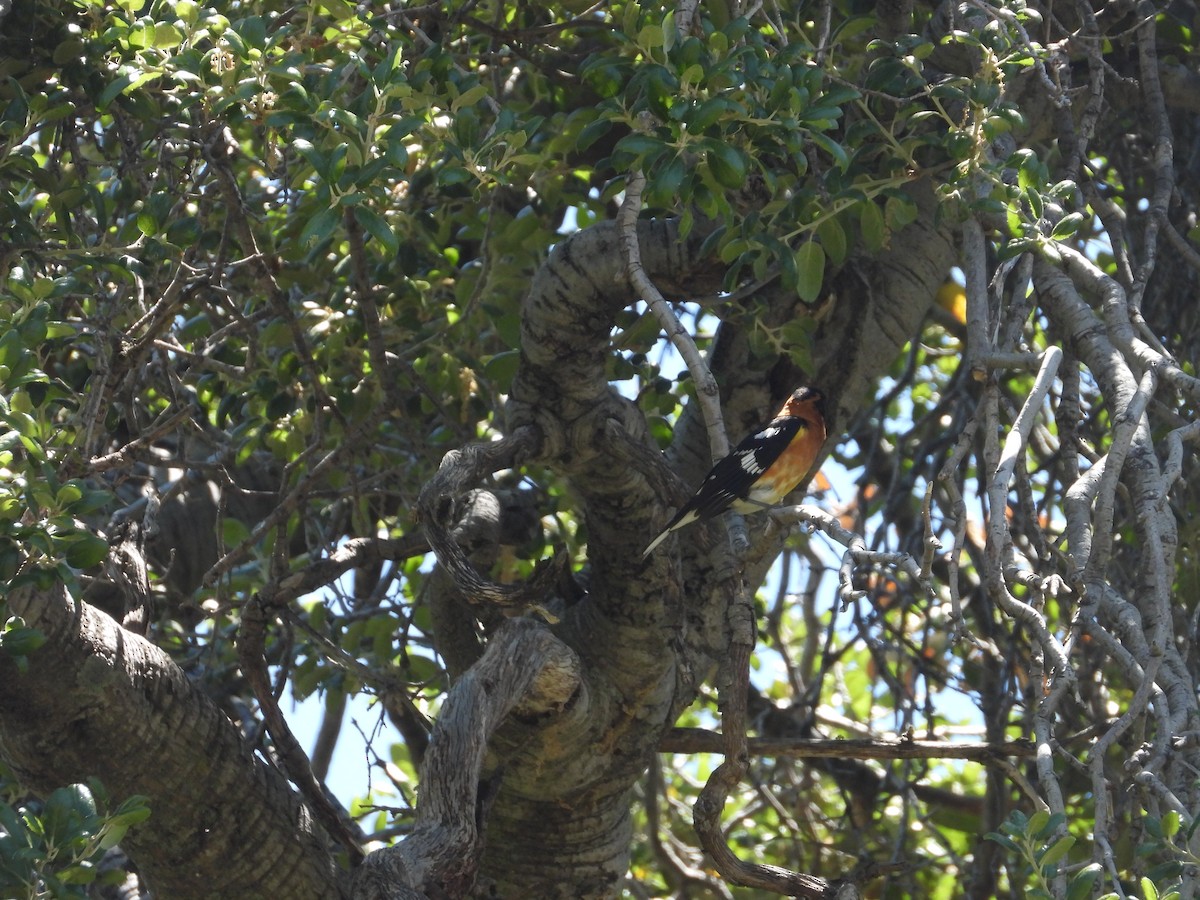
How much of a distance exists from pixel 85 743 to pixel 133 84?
4.17ft

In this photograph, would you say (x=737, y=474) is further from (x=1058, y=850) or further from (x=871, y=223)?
(x=1058, y=850)

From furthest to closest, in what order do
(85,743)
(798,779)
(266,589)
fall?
(798,779) < (266,589) < (85,743)

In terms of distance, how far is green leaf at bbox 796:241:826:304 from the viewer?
296cm

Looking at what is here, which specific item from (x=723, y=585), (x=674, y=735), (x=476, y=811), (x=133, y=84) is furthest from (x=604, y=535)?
(x=133, y=84)

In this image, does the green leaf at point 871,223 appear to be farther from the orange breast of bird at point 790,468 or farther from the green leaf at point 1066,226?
the orange breast of bird at point 790,468

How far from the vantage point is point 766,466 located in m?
3.27

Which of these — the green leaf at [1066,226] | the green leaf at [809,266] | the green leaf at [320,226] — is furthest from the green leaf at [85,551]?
the green leaf at [1066,226]

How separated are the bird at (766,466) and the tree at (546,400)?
0.33 feet

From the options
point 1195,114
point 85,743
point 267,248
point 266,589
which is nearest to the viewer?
point 85,743

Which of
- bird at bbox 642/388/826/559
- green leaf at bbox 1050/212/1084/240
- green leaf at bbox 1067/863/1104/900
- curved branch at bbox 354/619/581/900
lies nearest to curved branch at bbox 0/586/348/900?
curved branch at bbox 354/619/581/900

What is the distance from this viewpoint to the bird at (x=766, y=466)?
10.0 feet

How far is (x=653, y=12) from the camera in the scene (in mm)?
2861

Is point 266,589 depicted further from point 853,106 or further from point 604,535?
point 853,106

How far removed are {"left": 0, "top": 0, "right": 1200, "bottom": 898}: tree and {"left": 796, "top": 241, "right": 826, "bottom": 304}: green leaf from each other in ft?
0.04
